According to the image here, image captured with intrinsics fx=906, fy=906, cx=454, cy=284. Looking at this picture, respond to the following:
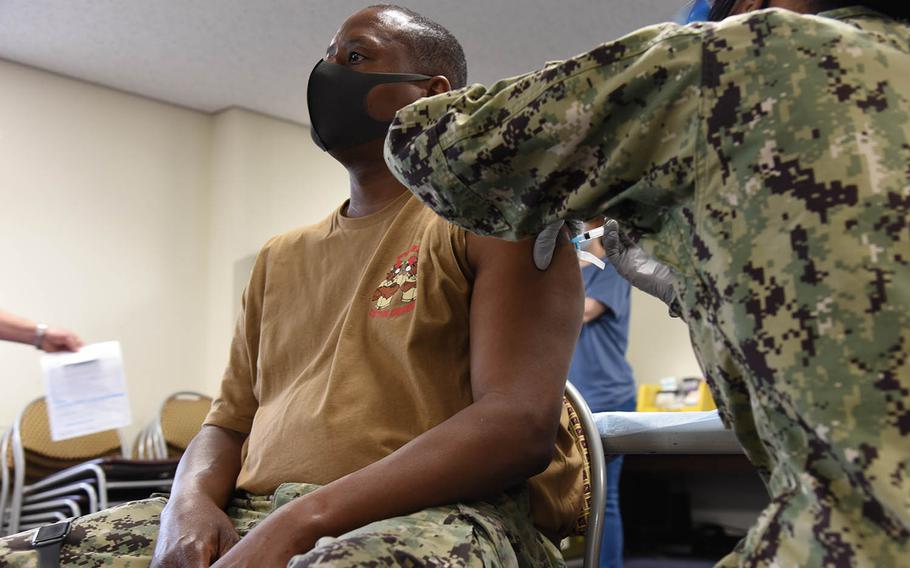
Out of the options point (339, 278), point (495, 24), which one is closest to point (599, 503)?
point (339, 278)

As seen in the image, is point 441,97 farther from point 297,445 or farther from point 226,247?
point 226,247

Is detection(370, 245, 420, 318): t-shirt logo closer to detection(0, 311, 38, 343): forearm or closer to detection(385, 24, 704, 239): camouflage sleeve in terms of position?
detection(385, 24, 704, 239): camouflage sleeve

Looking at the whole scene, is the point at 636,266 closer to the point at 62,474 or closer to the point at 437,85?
the point at 437,85

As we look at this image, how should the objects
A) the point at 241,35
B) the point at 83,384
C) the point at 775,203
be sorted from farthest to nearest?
1. the point at 241,35
2. the point at 83,384
3. the point at 775,203

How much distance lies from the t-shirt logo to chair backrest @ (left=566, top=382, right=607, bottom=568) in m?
0.28

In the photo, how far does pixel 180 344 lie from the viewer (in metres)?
5.19

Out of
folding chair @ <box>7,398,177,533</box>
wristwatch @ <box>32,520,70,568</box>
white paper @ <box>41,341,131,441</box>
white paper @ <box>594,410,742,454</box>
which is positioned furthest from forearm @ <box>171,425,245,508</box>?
folding chair @ <box>7,398,177,533</box>

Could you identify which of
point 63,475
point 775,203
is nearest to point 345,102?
point 775,203

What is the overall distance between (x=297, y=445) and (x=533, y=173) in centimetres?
59

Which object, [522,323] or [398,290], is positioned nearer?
[522,323]

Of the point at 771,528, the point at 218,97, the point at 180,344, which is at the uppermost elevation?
the point at 218,97

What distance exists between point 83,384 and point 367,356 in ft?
4.96

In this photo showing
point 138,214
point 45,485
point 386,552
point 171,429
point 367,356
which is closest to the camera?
point 386,552

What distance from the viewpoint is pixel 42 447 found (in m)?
4.02
